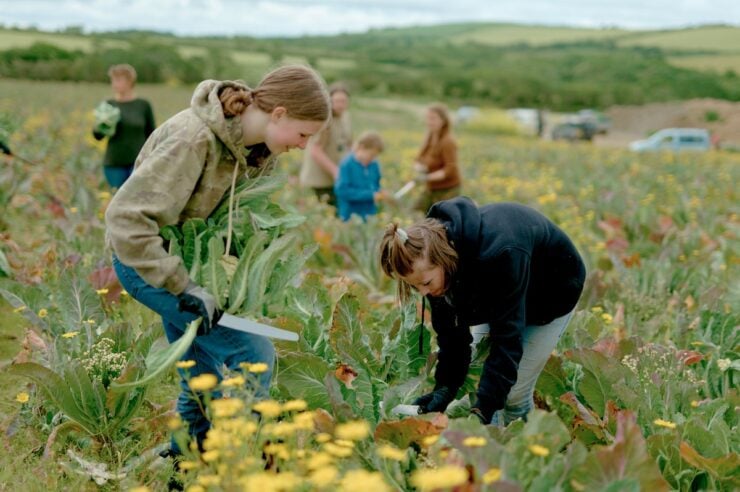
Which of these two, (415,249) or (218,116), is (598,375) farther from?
(218,116)

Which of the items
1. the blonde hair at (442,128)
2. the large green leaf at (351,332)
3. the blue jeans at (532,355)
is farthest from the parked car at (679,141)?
the blue jeans at (532,355)

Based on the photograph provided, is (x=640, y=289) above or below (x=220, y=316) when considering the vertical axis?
below

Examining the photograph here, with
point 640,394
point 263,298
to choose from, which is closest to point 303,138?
point 263,298

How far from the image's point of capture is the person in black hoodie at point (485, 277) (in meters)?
2.88

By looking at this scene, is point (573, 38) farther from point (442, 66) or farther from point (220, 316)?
point (220, 316)

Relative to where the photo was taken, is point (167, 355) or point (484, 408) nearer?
point (167, 355)

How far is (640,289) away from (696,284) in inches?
16.0

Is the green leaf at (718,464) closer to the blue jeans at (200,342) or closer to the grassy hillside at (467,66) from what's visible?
the blue jeans at (200,342)

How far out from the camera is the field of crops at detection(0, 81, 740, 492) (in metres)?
2.41

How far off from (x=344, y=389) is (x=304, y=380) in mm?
179

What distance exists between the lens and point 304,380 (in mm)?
3471

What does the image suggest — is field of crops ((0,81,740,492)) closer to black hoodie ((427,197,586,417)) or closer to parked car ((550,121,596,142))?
black hoodie ((427,197,586,417))

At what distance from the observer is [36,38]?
4325cm

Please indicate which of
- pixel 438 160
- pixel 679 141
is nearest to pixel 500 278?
pixel 438 160
